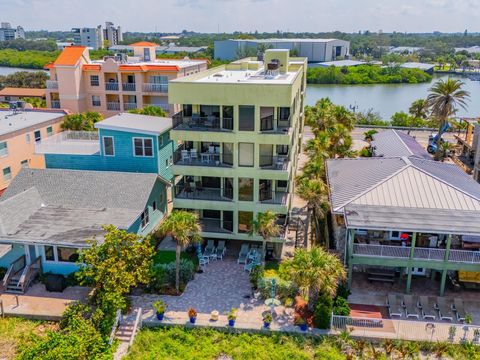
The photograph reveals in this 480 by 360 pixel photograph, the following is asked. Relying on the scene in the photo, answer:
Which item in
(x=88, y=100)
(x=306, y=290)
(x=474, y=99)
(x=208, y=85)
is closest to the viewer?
(x=306, y=290)

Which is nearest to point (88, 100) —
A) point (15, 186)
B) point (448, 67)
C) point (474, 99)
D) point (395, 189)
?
point (15, 186)

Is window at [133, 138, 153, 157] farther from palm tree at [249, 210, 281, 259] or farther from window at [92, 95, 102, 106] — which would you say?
window at [92, 95, 102, 106]

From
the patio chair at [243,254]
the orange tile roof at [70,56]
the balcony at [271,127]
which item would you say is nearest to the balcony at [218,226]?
the patio chair at [243,254]

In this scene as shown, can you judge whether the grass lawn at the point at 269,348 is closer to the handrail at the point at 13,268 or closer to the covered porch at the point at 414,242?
the covered porch at the point at 414,242

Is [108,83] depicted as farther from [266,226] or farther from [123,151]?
[266,226]

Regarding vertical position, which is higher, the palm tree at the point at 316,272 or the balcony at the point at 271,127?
the balcony at the point at 271,127

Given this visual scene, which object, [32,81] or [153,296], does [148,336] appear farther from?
[32,81]

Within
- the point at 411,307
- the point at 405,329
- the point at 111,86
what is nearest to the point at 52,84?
the point at 111,86
